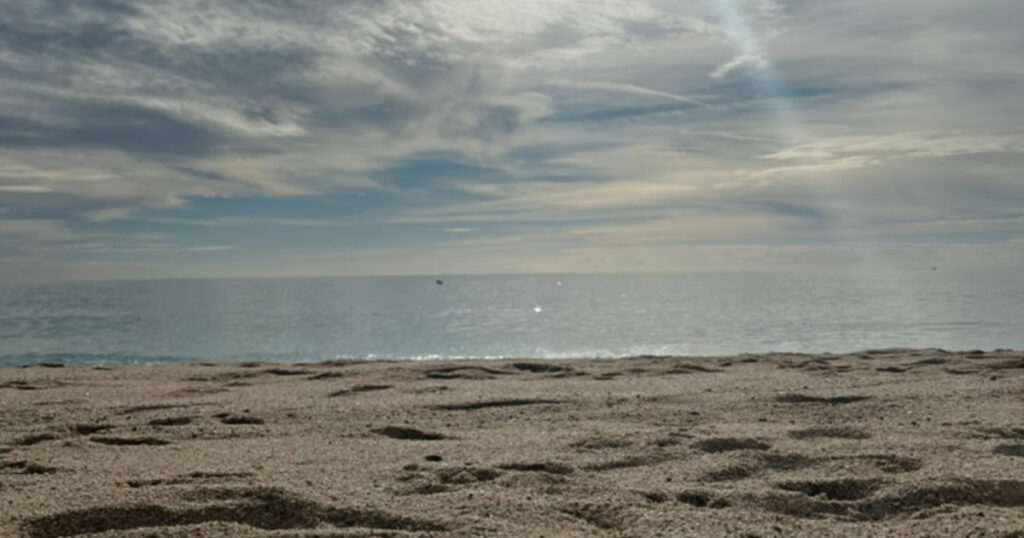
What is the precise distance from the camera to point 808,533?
12.2 ft

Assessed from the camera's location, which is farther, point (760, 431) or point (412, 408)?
point (412, 408)

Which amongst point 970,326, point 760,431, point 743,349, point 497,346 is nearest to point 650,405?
point 760,431

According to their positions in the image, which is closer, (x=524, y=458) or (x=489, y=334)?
(x=524, y=458)

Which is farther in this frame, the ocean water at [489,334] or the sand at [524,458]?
the ocean water at [489,334]

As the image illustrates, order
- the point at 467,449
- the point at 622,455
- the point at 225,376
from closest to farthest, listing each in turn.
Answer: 1. the point at 622,455
2. the point at 467,449
3. the point at 225,376

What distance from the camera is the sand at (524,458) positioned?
3861mm

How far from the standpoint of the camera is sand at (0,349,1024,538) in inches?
152

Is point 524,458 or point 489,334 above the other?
point 489,334

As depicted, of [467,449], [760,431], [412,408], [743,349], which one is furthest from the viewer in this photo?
[743,349]

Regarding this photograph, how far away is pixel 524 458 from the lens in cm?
517

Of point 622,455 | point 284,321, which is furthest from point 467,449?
point 284,321

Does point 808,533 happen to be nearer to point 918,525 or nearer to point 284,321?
point 918,525

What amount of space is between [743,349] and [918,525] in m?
19.4

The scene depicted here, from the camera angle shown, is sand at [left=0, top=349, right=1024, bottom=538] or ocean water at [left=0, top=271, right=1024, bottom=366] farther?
ocean water at [left=0, top=271, right=1024, bottom=366]
